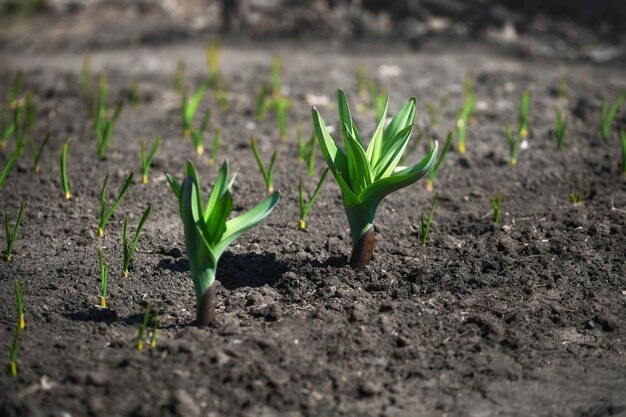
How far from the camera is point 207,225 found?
244 centimetres

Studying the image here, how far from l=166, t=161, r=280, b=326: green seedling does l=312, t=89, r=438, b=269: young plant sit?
1.13ft

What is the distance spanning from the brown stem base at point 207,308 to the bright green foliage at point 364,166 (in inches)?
21.0

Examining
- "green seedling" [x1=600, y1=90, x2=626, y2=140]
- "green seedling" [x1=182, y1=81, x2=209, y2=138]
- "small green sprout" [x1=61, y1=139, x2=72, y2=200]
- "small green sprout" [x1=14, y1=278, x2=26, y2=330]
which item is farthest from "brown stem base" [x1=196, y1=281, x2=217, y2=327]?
"green seedling" [x1=600, y1=90, x2=626, y2=140]

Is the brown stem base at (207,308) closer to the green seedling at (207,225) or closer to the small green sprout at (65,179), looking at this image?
the green seedling at (207,225)

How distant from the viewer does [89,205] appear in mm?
3439

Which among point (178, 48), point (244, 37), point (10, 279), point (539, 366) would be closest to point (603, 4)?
point (244, 37)

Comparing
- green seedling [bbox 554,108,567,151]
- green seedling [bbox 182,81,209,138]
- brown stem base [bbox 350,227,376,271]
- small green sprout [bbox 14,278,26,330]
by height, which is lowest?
small green sprout [bbox 14,278,26,330]

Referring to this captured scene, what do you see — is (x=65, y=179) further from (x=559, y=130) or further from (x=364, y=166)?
(x=559, y=130)

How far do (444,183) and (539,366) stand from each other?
136 centimetres

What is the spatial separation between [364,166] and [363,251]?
36 centimetres

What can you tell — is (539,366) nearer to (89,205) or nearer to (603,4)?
(89,205)

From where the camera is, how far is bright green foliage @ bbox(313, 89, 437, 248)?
267 cm

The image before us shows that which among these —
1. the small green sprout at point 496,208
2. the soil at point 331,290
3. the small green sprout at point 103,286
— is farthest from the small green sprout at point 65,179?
the small green sprout at point 496,208

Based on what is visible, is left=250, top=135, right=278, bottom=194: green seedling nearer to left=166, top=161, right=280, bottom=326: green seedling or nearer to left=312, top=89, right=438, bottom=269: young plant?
left=312, top=89, right=438, bottom=269: young plant
